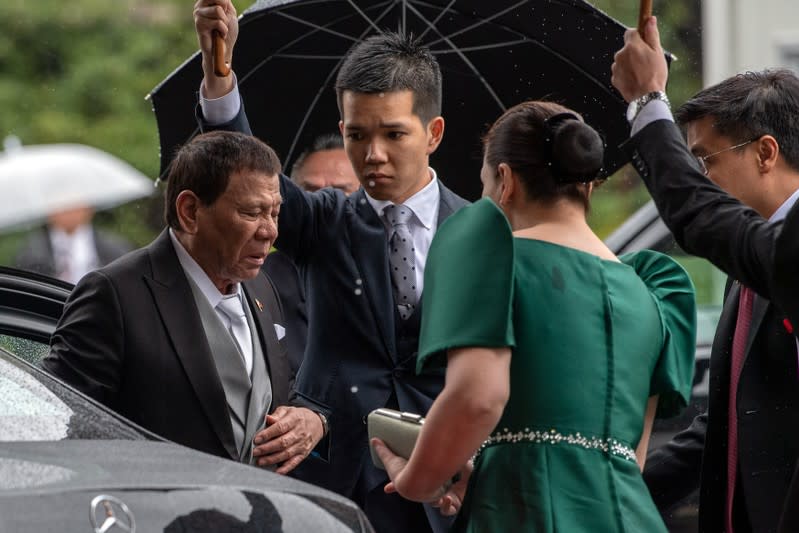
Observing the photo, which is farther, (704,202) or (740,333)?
(740,333)

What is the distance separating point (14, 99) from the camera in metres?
13.8

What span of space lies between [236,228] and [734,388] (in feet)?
3.93

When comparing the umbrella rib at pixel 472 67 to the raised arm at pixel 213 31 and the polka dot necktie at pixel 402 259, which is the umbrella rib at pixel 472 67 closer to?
the polka dot necktie at pixel 402 259

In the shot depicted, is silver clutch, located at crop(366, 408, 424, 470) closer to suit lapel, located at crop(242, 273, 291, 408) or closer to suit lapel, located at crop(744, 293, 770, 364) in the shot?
suit lapel, located at crop(242, 273, 291, 408)

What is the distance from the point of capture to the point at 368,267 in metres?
3.96

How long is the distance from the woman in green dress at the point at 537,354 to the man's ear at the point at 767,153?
0.53m

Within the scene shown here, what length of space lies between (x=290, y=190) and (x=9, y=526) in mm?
1780

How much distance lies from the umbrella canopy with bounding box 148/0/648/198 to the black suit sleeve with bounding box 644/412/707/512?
101 cm

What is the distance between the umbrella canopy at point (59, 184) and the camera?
12125 mm

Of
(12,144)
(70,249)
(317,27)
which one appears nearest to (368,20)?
(317,27)

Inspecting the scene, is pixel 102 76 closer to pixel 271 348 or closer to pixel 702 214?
pixel 271 348

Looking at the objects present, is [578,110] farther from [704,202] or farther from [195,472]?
[195,472]

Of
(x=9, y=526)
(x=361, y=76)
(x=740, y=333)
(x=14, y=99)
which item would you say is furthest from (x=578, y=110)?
(x=14, y=99)

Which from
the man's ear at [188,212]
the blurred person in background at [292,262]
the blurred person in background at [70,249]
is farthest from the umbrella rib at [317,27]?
the blurred person in background at [70,249]
